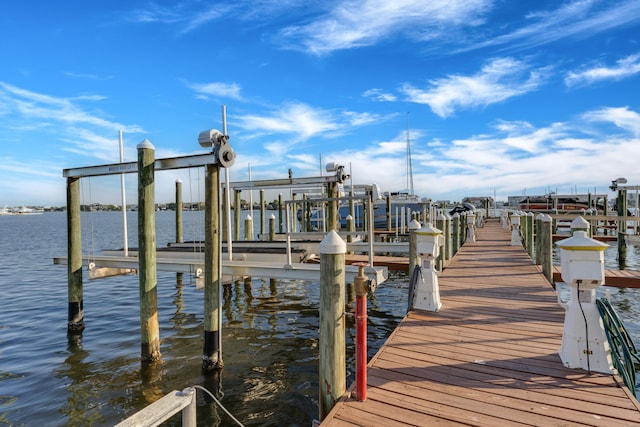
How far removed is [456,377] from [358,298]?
141 centimetres

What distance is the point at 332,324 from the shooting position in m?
3.71

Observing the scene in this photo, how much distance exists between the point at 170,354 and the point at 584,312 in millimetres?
7311

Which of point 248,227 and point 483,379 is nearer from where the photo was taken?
point 483,379

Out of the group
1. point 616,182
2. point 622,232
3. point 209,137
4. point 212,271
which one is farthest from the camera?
point 616,182

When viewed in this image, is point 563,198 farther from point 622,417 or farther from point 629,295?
point 622,417

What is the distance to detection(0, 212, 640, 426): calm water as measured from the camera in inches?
236

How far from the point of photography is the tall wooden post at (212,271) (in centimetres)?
664

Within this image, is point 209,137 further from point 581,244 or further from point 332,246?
point 581,244

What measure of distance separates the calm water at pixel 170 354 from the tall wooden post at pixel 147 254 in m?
0.60

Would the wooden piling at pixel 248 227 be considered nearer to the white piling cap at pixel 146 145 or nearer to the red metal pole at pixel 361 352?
the white piling cap at pixel 146 145

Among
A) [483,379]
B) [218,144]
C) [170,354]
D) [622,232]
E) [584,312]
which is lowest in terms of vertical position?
[170,354]

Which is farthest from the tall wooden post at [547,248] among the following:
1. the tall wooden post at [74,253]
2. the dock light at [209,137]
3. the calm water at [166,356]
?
the tall wooden post at [74,253]

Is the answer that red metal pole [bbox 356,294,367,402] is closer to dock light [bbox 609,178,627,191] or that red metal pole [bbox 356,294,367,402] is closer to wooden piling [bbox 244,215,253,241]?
wooden piling [bbox 244,215,253,241]

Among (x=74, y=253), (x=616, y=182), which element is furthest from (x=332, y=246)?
(x=616, y=182)
